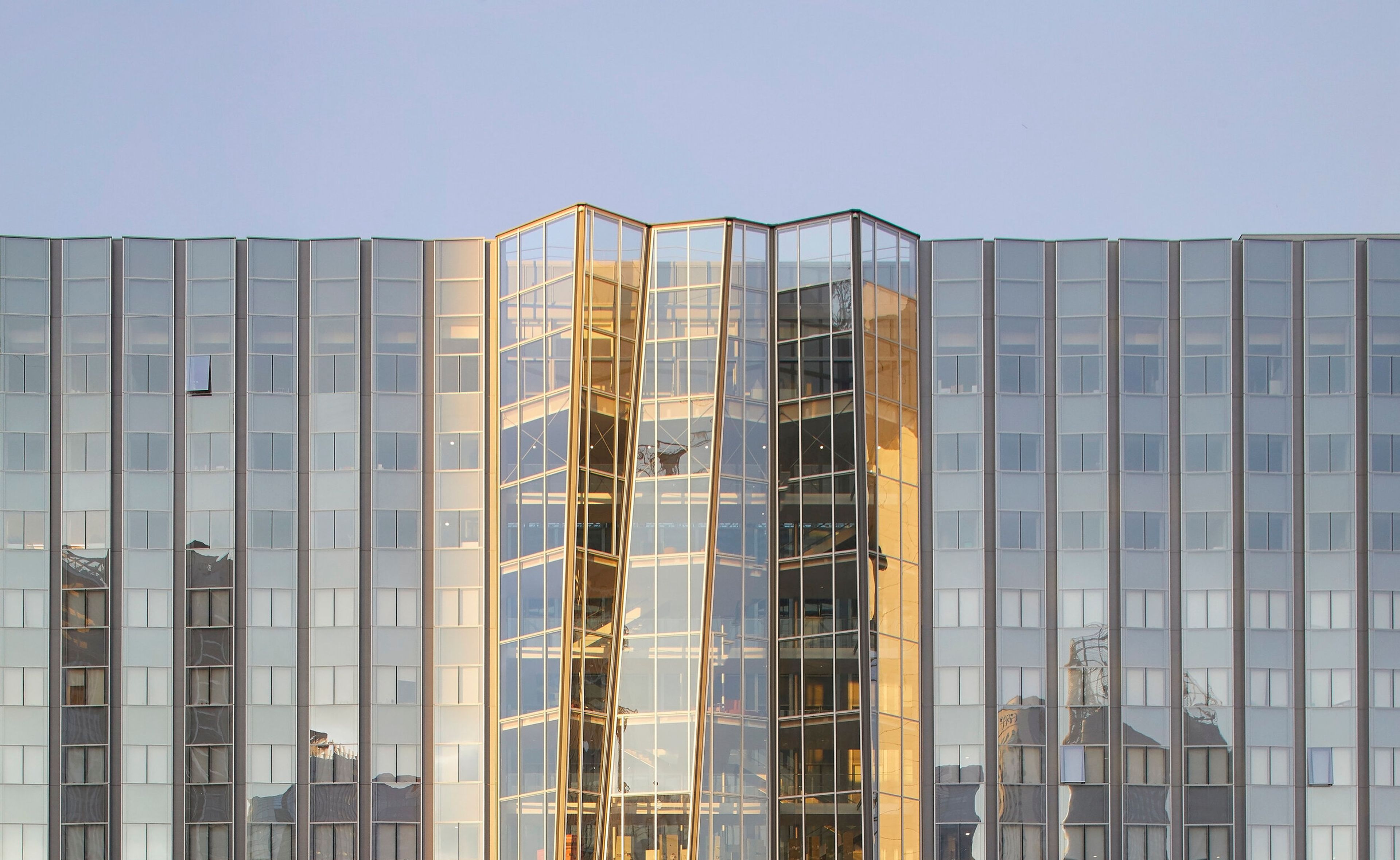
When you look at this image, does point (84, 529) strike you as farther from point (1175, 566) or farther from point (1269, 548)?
point (1269, 548)

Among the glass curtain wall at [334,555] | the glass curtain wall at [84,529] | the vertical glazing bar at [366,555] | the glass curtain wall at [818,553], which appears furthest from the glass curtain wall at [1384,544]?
the glass curtain wall at [84,529]

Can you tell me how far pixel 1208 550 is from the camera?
56.9m

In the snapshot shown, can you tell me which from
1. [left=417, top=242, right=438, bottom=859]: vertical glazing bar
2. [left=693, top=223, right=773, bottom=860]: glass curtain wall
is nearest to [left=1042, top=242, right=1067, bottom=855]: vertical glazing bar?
[left=693, top=223, right=773, bottom=860]: glass curtain wall

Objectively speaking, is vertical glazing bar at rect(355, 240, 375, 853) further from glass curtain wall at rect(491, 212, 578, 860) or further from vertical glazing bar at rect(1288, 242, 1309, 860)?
vertical glazing bar at rect(1288, 242, 1309, 860)

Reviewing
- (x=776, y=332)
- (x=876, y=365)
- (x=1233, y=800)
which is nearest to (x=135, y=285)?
(x=776, y=332)

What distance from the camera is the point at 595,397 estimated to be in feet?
178

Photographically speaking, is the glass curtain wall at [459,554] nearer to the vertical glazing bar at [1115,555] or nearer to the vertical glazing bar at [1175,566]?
the vertical glazing bar at [1115,555]

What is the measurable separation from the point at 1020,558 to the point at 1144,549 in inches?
204

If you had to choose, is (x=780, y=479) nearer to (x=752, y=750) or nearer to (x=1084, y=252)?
(x=752, y=750)

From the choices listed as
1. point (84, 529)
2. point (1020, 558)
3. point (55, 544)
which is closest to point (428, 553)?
point (84, 529)

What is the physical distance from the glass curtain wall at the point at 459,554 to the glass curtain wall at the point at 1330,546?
110 ft

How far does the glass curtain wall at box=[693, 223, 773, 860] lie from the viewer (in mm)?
53156

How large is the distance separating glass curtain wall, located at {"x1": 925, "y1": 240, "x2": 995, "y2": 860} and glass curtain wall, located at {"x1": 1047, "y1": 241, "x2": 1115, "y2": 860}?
3.25 m

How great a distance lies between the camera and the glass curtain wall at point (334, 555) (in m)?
55.5
